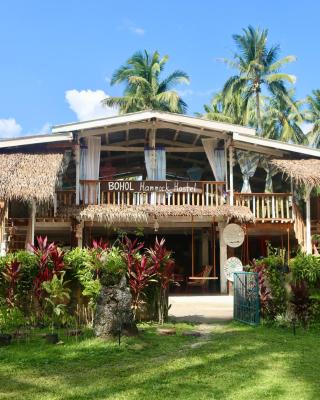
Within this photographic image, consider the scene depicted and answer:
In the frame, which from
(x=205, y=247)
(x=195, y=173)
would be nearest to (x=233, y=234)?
(x=205, y=247)

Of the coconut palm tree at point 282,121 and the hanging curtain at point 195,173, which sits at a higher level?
the coconut palm tree at point 282,121

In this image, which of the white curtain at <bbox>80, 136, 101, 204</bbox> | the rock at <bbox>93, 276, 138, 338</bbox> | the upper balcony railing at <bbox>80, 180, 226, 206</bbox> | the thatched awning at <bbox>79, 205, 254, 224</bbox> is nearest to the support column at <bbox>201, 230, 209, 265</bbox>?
the upper balcony railing at <bbox>80, 180, 226, 206</bbox>

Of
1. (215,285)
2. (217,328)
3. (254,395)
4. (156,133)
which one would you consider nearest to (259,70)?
(156,133)

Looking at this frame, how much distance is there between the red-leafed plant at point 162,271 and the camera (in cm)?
841

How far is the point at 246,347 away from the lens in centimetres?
636

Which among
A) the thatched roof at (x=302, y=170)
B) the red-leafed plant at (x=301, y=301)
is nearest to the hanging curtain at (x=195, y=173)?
the thatched roof at (x=302, y=170)

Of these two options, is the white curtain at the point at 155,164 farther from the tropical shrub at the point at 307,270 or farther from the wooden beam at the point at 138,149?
the tropical shrub at the point at 307,270

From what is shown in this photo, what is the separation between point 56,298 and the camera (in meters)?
7.81

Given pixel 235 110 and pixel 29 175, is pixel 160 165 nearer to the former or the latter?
pixel 29 175

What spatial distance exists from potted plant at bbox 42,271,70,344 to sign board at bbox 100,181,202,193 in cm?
635

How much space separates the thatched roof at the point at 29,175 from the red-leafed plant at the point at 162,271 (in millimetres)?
4617

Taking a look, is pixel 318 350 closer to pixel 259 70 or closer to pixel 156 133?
pixel 156 133

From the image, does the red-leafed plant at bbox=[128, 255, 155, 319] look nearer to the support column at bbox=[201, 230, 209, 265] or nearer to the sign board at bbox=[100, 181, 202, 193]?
the sign board at bbox=[100, 181, 202, 193]

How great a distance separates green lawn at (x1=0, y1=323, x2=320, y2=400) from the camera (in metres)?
4.41
